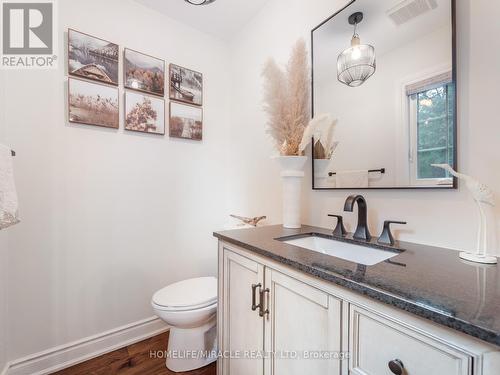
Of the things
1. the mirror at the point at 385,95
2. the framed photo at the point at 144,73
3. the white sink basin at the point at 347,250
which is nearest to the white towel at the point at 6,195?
the framed photo at the point at 144,73

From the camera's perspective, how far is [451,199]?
2.93ft

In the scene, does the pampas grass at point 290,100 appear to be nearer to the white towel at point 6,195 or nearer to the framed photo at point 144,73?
the framed photo at point 144,73

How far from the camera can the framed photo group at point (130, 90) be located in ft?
4.95

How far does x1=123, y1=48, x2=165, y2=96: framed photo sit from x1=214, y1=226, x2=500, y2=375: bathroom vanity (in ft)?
4.39

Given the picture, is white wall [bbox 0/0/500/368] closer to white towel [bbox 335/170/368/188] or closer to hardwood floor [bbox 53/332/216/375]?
white towel [bbox 335/170/368/188]

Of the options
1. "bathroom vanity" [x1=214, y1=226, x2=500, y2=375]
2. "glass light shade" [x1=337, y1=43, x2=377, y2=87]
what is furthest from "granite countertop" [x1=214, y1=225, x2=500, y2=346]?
"glass light shade" [x1=337, y1=43, x2=377, y2=87]

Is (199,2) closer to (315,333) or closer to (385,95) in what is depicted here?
(385,95)

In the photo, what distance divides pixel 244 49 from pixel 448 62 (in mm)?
1586

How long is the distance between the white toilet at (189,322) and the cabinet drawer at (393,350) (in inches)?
38.5

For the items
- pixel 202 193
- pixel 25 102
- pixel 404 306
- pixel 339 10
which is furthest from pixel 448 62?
pixel 25 102

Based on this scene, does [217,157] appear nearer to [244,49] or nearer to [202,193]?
[202,193]

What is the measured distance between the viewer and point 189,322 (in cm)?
136

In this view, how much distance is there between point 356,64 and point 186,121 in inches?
52.7

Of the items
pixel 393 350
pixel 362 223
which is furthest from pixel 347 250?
pixel 393 350
